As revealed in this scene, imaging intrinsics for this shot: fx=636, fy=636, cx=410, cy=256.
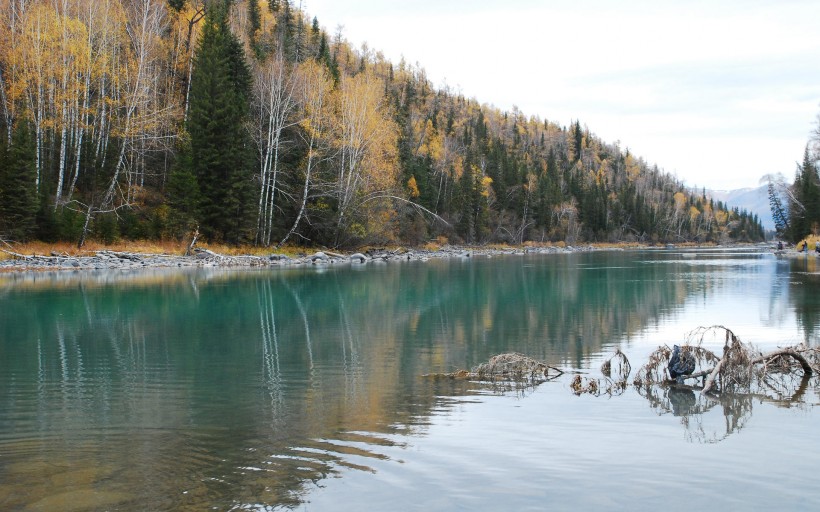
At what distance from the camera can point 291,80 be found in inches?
1933

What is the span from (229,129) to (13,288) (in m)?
23.9

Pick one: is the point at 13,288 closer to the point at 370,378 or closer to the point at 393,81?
the point at 370,378

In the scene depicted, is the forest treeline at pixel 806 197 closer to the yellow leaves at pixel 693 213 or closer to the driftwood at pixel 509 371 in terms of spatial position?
the yellow leaves at pixel 693 213

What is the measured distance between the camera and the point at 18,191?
1345 inches

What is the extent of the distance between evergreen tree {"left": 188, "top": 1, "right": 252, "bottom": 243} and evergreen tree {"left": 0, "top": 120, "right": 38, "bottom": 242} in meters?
11.0

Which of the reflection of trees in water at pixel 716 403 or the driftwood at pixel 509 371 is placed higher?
the driftwood at pixel 509 371

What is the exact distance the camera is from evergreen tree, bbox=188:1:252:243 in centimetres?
4503

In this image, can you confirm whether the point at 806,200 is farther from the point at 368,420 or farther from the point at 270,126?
the point at 368,420

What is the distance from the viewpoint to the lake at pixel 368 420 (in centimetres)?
616

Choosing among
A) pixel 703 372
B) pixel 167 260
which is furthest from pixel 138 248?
pixel 703 372

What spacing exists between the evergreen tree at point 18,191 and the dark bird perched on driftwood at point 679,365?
112ft

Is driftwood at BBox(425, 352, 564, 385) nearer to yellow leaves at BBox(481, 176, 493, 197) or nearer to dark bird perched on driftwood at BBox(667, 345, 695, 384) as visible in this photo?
dark bird perched on driftwood at BBox(667, 345, 695, 384)

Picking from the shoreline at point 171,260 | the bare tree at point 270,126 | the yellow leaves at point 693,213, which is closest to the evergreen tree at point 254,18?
the bare tree at point 270,126

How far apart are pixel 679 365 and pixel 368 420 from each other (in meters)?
5.57
